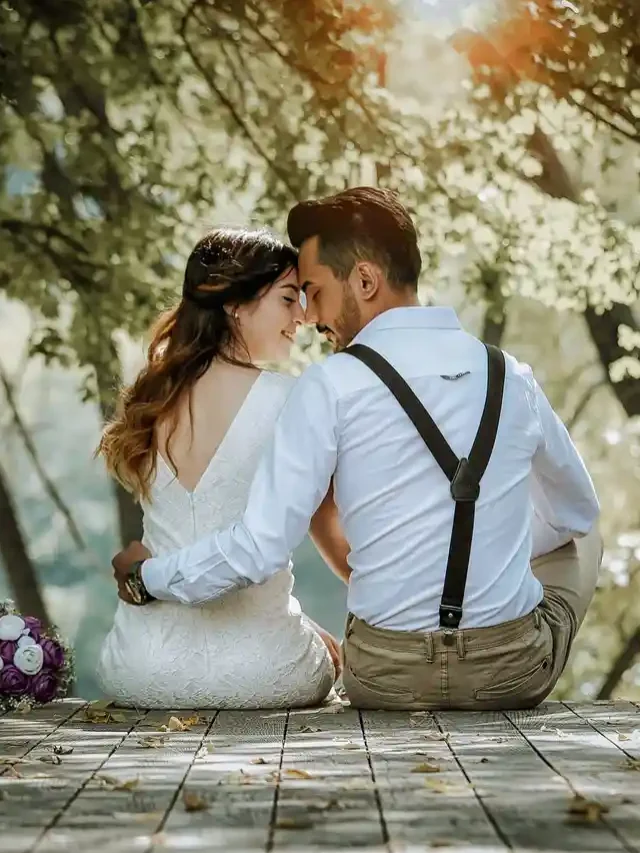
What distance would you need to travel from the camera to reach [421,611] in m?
3.49

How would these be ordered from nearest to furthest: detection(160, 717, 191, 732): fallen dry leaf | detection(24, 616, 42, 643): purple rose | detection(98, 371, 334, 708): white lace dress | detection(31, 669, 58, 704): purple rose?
1. detection(160, 717, 191, 732): fallen dry leaf
2. detection(98, 371, 334, 708): white lace dress
3. detection(31, 669, 58, 704): purple rose
4. detection(24, 616, 42, 643): purple rose

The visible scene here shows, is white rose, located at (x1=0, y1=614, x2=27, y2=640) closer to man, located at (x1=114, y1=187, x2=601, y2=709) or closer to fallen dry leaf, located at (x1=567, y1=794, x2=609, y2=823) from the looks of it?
man, located at (x1=114, y1=187, x2=601, y2=709)

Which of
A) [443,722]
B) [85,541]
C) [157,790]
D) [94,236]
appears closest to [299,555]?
[85,541]

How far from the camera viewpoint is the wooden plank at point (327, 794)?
2.01 meters

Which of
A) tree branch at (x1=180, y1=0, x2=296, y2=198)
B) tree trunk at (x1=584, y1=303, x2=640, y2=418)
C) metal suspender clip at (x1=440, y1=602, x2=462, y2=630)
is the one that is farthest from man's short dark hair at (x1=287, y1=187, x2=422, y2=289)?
tree trunk at (x1=584, y1=303, x2=640, y2=418)

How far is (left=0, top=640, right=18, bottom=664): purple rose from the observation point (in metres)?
4.29

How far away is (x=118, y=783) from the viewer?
247 centimetres

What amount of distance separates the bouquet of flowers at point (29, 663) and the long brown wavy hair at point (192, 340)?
2.26 ft

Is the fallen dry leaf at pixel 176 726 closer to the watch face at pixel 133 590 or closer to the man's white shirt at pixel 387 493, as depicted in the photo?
the man's white shirt at pixel 387 493

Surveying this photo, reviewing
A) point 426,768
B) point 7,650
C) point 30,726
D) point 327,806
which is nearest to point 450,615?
point 426,768

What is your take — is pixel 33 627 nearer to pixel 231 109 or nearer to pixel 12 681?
pixel 12 681

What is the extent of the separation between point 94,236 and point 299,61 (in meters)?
1.40

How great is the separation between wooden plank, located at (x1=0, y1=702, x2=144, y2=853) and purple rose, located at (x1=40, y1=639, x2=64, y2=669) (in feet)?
2.42

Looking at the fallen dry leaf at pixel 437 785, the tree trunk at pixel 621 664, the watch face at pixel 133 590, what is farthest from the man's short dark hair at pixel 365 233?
the tree trunk at pixel 621 664
